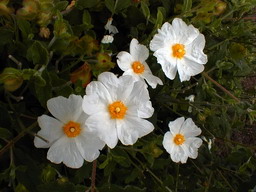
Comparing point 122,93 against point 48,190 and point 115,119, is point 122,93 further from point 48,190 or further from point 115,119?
point 48,190

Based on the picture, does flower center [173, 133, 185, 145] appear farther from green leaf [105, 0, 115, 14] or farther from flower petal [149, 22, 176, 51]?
green leaf [105, 0, 115, 14]

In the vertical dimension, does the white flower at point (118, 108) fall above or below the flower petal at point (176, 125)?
above

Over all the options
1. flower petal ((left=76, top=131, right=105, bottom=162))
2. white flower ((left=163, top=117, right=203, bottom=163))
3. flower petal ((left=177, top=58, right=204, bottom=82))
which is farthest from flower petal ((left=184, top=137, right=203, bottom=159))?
flower petal ((left=76, top=131, right=105, bottom=162))

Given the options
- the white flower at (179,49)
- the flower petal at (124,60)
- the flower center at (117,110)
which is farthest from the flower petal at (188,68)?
the flower center at (117,110)

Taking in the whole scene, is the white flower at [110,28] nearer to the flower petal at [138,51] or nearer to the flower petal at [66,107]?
the flower petal at [138,51]

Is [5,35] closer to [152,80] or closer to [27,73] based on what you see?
[27,73]

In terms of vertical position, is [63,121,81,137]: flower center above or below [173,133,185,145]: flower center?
above

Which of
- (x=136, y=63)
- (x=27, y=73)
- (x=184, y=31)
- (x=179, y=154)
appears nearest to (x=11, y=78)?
(x=27, y=73)
